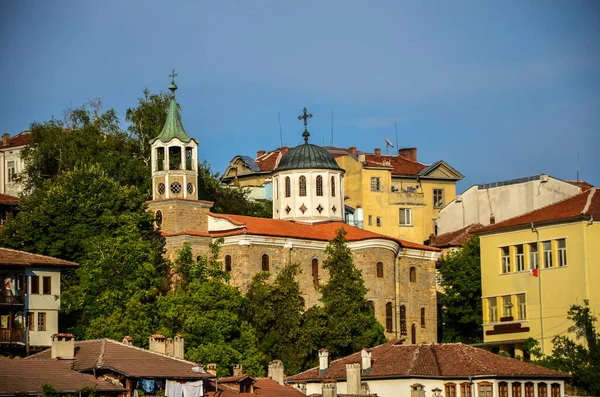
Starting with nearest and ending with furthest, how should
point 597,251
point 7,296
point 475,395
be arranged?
point 475,395
point 7,296
point 597,251

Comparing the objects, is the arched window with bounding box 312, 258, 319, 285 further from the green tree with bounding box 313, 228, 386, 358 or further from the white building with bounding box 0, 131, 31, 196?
the white building with bounding box 0, 131, 31, 196

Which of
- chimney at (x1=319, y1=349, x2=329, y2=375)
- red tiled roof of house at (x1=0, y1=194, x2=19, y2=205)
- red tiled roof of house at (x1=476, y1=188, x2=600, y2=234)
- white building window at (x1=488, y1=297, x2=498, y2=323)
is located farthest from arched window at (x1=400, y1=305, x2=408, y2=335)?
red tiled roof of house at (x1=0, y1=194, x2=19, y2=205)

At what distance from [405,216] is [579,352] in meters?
32.0

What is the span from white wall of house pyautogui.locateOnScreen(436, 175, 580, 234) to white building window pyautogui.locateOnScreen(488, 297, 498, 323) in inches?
594

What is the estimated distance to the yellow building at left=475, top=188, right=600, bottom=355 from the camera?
271ft

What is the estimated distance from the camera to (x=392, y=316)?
91438mm

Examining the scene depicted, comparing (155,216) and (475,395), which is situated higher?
(155,216)

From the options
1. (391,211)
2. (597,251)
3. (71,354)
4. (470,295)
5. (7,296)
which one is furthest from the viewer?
(391,211)

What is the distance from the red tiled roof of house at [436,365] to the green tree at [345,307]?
32.6ft

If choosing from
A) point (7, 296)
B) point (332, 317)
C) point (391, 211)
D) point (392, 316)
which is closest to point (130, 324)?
point (7, 296)

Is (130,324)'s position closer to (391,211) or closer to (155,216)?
(155,216)

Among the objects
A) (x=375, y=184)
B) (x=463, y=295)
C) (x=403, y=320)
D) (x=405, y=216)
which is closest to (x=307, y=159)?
(x=403, y=320)

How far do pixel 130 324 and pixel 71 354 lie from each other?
13.0 meters

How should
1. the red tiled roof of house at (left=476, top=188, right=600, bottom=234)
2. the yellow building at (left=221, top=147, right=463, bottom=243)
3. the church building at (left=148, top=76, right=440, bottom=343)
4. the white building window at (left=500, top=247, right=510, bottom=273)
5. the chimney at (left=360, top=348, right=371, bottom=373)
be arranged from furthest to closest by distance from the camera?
the yellow building at (left=221, top=147, right=463, bottom=243) → the church building at (left=148, top=76, right=440, bottom=343) → the white building window at (left=500, top=247, right=510, bottom=273) → the red tiled roof of house at (left=476, top=188, right=600, bottom=234) → the chimney at (left=360, top=348, right=371, bottom=373)
